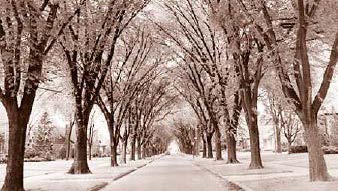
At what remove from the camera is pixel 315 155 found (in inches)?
563

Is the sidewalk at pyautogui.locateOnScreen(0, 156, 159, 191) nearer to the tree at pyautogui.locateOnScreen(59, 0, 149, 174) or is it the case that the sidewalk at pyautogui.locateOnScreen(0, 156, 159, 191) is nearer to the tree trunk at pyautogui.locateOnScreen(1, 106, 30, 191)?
the tree trunk at pyautogui.locateOnScreen(1, 106, 30, 191)

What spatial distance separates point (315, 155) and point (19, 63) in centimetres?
956

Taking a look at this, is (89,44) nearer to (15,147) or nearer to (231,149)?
(15,147)

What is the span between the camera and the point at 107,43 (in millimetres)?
24641

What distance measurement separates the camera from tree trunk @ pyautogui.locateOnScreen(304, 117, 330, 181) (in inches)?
556

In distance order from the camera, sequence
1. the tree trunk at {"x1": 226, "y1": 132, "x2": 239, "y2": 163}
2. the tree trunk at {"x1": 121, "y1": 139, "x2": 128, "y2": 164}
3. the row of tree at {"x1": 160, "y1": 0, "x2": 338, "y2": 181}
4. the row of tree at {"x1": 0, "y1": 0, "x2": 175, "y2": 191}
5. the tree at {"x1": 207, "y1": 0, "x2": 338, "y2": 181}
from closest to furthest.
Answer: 1. the row of tree at {"x1": 0, "y1": 0, "x2": 175, "y2": 191}
2. the tree at {"x1": 207, "y1": 0, "x2": 338, "y2": 181}
3. the row of tree at {"x1": 160, "y1": 0, "x2": 338, "y2": 181}
4. the tree trunk at {"x1": 226, "y1": 132, "x2": 239, "y2": 163}
5. the tree trunk at {"x1": 121, "y1": 139, "x2": 128, "y2": 164}

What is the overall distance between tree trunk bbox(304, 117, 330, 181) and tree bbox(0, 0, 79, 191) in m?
8.62

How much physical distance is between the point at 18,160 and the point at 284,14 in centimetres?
1191

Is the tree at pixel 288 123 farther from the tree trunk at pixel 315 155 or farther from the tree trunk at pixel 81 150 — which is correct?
the tree trunk at pixel 315 155

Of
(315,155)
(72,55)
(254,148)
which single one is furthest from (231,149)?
(315,155)

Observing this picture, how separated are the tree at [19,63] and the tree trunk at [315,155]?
8625mm

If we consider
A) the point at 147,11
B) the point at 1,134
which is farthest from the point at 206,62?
the point at 1,134

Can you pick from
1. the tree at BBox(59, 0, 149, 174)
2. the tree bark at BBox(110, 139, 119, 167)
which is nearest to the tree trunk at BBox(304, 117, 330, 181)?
the tree at BBox(59, 0, 149, 174)

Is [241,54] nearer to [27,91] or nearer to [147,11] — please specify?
[147,11]
